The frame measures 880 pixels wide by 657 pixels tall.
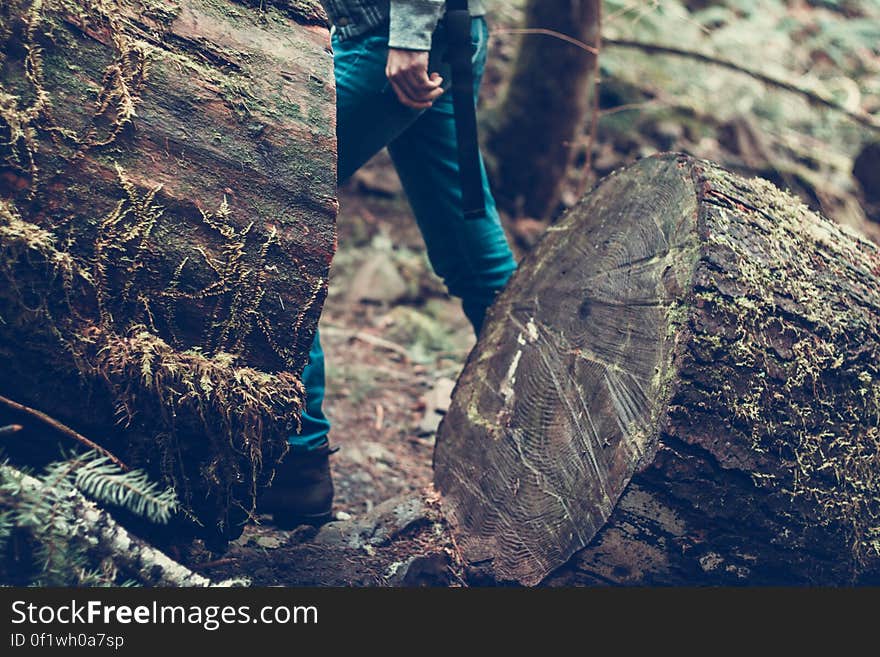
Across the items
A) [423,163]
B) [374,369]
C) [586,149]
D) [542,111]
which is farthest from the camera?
[586,149]

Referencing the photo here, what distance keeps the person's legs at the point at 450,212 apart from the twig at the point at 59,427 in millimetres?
1287

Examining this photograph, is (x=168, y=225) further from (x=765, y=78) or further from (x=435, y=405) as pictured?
(x=765, y=78)

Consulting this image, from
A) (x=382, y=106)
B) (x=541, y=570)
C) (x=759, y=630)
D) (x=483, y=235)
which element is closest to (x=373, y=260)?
(x=483, y=235)

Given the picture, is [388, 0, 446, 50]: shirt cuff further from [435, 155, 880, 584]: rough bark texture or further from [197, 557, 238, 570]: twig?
[197, 557, 238, 570]: twig

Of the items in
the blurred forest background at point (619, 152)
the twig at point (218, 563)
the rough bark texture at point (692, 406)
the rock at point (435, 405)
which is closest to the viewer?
the rough bark texture at point (692, 406)

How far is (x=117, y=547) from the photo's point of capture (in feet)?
5.35

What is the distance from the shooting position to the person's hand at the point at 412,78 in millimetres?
2074

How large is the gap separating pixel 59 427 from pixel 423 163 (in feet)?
4.46

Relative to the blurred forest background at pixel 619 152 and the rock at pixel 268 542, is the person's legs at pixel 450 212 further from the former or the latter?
the rock at pixel 268 542

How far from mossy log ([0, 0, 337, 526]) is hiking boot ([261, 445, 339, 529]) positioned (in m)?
0.41

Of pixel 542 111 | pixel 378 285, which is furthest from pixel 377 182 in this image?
pixel 542 111

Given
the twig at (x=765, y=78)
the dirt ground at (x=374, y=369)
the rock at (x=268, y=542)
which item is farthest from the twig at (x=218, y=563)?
the twig at (x=765, y=78)

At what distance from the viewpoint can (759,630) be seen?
184 cm

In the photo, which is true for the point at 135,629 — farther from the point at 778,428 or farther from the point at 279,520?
the point at 778,428
